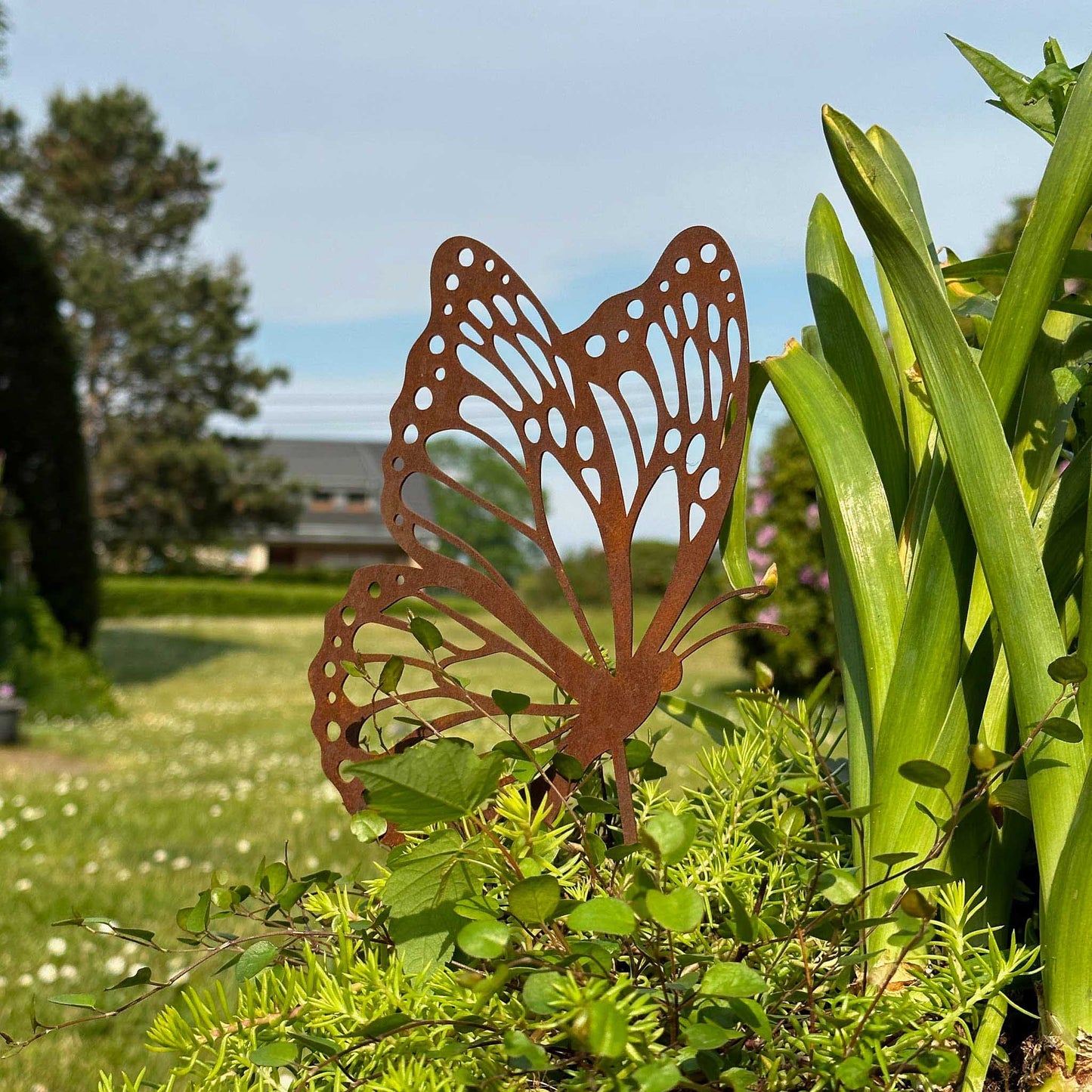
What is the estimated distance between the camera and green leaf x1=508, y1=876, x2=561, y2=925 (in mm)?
Answer: 585

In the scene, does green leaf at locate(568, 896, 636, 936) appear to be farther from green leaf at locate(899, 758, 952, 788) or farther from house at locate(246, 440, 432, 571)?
house at locate(246, 440, 432, 571)

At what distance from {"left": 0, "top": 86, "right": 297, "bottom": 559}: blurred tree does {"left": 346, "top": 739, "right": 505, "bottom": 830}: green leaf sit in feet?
87.9

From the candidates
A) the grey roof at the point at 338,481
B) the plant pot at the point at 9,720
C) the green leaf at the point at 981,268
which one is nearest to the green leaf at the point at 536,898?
the green leaf at the point at 981,268

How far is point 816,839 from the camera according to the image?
2.39ft

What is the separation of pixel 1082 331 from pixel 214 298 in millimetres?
28572

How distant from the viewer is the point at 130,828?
177 inches

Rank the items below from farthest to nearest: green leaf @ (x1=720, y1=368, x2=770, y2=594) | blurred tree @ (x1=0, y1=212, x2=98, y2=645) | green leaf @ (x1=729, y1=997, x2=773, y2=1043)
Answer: blurred tree @ (x1=0, y1=212, x2=98, y2=645) → green leaf @ (x1=720, y1=368, x2=770, y2=594) → green leaf @ (x1=729, y1=997, x2=773, y2=1043)

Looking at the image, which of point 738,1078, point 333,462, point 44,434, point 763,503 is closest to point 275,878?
point 738,1078

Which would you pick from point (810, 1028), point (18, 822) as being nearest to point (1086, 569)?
point (810, 1028)

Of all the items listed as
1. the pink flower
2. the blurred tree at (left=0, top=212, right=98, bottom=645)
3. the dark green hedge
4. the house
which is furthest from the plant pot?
the house

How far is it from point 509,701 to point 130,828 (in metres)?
4.30

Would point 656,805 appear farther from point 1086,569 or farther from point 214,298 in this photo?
point 214,298

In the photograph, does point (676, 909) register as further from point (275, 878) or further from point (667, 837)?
point (275, 878)

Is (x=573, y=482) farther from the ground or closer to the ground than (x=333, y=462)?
closer to the ground
